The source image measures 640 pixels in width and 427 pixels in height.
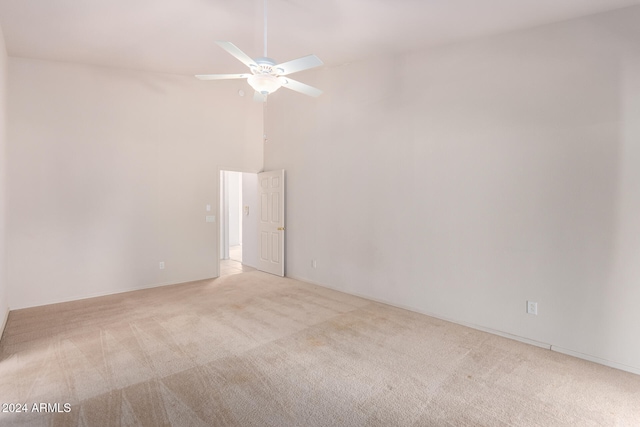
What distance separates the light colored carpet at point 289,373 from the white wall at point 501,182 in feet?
1.46

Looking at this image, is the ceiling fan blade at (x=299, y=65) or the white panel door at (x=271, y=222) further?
the white panel door at (x=271, y=222)

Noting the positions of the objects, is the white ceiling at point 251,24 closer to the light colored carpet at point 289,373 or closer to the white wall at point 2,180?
the white wall at point 2,180

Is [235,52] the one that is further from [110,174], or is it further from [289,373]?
[110,174]

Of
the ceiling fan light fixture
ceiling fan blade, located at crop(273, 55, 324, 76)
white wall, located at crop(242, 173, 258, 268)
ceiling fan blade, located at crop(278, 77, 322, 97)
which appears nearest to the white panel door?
white wall, located at crop(242, 173, 258, 268)

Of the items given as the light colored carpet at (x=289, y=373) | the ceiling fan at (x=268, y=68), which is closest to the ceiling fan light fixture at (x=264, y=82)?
the ceiling fan at (x=268, y=68)

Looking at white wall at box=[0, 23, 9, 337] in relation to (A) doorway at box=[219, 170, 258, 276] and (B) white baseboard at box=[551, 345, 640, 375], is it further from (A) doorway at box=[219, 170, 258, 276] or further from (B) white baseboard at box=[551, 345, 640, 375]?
(B) white baseboard at box=[551, 345, 640, 375]

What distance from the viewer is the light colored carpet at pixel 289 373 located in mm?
2074

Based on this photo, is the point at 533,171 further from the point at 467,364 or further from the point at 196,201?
the point at 196,201

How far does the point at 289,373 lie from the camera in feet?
8.35

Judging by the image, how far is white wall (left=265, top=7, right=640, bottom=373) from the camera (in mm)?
2715

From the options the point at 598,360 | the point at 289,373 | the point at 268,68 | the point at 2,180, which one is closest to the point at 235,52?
the point at 268,68

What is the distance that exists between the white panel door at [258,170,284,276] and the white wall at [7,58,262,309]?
2.44ft

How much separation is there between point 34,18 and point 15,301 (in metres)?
3.35

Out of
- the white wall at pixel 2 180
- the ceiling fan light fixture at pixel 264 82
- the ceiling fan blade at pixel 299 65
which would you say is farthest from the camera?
the white wall at pixel 2 180
